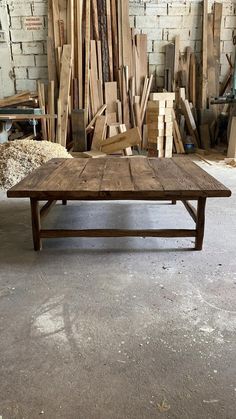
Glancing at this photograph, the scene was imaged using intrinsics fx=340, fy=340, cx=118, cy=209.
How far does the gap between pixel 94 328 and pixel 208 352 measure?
0.45 metres

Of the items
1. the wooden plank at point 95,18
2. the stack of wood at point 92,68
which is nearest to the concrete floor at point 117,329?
the stack of wood at point 92,68

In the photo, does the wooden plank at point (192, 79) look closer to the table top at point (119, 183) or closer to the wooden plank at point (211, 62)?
the wooden plank at point (211, 62)

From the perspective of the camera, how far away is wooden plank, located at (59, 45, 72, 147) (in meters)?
5.51

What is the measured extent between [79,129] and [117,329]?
4632 mm

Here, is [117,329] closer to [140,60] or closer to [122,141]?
[122,141]

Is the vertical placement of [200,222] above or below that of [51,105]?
below

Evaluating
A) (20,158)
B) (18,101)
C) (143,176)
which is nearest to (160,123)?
(20,158)

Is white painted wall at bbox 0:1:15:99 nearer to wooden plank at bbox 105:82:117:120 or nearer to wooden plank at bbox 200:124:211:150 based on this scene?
wooden plank at bbox 105:82:117:120

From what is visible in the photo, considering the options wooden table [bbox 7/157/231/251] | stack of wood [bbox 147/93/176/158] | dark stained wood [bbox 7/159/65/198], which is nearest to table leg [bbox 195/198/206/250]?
wooden table [bbox 7/157/231/251]

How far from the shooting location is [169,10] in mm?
5691

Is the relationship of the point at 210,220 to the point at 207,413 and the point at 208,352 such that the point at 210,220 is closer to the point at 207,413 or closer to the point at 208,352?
the point at 208,352

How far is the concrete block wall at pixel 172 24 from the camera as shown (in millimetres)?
5664

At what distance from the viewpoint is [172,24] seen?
576 centimetres

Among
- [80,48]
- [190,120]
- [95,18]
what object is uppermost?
[95,18]
